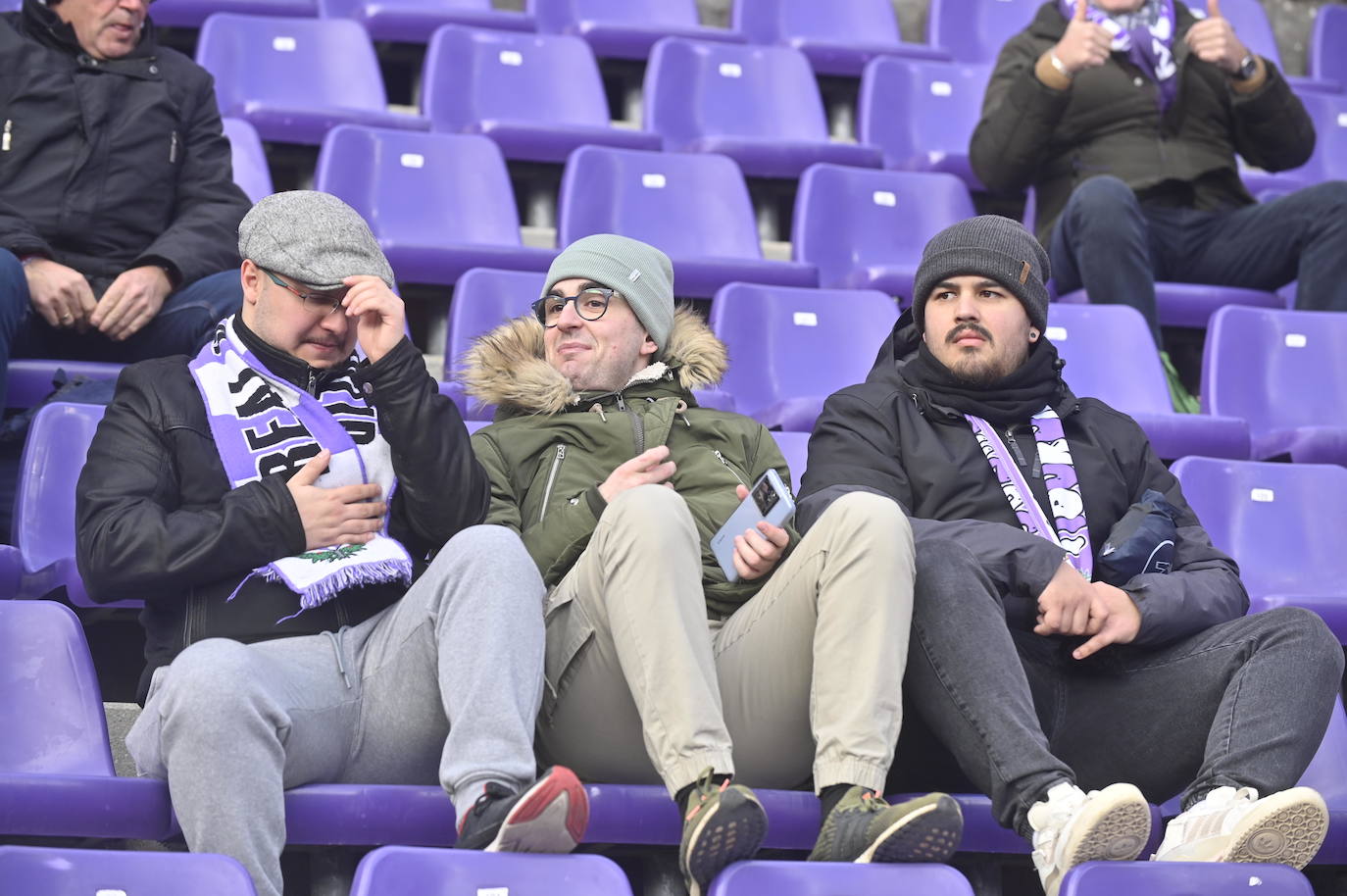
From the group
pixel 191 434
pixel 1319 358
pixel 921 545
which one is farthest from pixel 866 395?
pixel 1319 358

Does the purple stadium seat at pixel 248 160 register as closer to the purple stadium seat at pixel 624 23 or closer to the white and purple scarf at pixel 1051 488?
the purple stadium seat at pixel 624 23

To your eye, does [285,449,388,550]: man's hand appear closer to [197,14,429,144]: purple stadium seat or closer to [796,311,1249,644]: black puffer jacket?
[796,311,1249,644]: black puffer jacket

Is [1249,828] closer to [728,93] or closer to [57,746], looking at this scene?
[57,746]

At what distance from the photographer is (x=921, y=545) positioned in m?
2.46

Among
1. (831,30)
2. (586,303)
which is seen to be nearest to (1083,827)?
(586,303)

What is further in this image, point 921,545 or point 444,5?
point 444,5

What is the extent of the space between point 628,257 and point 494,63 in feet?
6.62

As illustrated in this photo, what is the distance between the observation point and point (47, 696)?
240cm

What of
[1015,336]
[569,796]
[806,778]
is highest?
[1015,336]

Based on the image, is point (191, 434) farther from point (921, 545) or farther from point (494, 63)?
point (494, 63)

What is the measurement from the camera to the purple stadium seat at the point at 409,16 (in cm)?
512

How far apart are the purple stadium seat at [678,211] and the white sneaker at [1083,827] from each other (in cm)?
204

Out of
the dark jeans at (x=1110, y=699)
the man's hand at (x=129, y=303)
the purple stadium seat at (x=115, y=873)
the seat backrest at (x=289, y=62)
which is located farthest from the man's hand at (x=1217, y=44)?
the purple stadium seat at (x=115, y=873)

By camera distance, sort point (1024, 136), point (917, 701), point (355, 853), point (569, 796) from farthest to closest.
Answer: point (1024, 136), point (917, 701), point (355, 853), point (569, 796)
